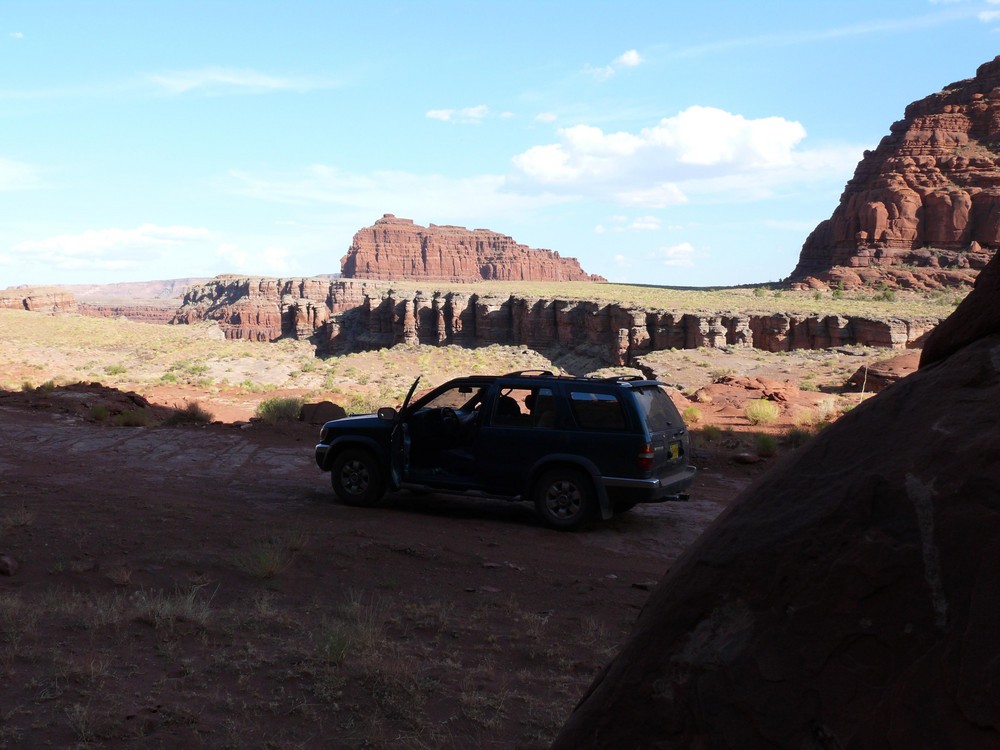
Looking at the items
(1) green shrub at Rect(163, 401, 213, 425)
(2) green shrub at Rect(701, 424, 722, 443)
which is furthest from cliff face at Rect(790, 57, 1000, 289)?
(1) green shrub at Rect(163, 401, 213, 425)

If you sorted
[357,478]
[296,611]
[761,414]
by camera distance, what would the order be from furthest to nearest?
[761,414] → [357,478] → [296,611]

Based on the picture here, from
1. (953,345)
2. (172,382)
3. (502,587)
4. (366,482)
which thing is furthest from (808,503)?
(172,382)

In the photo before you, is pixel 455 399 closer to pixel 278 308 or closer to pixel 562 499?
pixel 562 499

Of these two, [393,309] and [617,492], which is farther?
[393,309]

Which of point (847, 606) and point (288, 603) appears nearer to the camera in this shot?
point (847, 606)

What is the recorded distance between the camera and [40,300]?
10381 centimetres

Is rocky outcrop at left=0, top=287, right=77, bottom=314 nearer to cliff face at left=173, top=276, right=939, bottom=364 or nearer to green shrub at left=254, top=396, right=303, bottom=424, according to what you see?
cliff face at left=173, top=276, right=939, bottom=364

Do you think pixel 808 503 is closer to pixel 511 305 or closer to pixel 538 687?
pixel 538 687

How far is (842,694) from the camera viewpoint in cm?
244

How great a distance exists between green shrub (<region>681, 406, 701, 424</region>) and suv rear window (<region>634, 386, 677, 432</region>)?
10.9m

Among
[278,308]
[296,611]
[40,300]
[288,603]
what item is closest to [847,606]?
[296,611]

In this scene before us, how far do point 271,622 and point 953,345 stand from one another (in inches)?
186

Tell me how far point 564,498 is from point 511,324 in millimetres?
71017

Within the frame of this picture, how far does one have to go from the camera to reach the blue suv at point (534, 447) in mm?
9484
